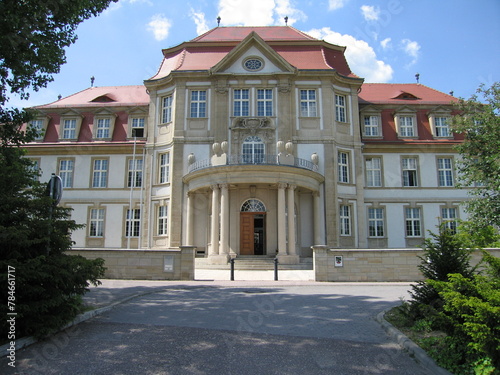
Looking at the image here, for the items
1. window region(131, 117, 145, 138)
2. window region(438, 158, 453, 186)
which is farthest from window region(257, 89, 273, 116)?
window region(438, 158, 453, 186)

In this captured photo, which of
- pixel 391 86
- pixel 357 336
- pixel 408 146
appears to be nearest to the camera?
pixel 357 336

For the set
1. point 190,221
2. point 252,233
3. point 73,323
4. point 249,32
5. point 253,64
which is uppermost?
point 249,32

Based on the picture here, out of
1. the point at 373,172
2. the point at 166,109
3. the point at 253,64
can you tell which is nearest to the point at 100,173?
the point at 166,109

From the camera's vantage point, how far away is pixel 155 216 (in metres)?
28.0

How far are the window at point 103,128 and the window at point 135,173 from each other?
3.39m

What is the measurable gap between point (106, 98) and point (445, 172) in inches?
1111

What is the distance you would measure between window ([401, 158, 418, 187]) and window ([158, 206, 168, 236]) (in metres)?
17.8

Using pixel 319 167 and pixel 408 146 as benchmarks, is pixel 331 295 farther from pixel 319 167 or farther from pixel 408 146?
pixel 408 146

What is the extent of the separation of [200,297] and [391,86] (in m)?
31.5

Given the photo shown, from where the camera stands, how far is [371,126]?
103 ft

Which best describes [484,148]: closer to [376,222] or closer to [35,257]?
[376,222]

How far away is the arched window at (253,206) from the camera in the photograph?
26.4 meters

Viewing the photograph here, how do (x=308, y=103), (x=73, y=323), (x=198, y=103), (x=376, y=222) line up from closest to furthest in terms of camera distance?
(x=73, y=323) → (x=308, y=103) → (x=198, y=103) → (x=376, y=222)

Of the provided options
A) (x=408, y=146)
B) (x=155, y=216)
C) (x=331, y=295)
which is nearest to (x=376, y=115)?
(x=408, y=146)
